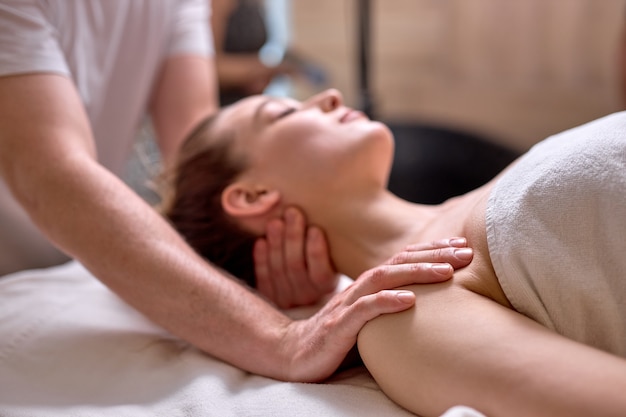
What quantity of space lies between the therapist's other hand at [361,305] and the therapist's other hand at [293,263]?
0.26 meters

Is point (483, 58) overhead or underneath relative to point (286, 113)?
underneath

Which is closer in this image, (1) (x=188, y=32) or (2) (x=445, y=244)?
(2) (x=445, y=244)

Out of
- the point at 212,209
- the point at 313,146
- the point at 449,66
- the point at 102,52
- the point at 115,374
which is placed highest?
the point at 102,52

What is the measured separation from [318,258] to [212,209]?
255 mm

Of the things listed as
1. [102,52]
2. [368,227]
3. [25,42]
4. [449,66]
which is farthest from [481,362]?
[449,66]

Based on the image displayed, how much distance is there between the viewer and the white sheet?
1.04 m

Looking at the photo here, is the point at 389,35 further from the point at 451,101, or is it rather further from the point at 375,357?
the point at 375,357

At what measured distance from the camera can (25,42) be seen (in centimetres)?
131

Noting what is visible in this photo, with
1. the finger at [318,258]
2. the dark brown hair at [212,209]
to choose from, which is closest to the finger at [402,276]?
the finger at [318,258]

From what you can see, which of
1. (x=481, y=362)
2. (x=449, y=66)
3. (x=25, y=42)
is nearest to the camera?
(x=481, y=362)

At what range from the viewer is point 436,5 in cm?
346

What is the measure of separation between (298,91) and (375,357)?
9.78 feet

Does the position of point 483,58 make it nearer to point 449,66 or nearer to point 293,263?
point 449,66

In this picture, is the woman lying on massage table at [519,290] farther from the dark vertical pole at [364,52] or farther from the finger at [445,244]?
Result: the dark vertical pole at [364,52]
